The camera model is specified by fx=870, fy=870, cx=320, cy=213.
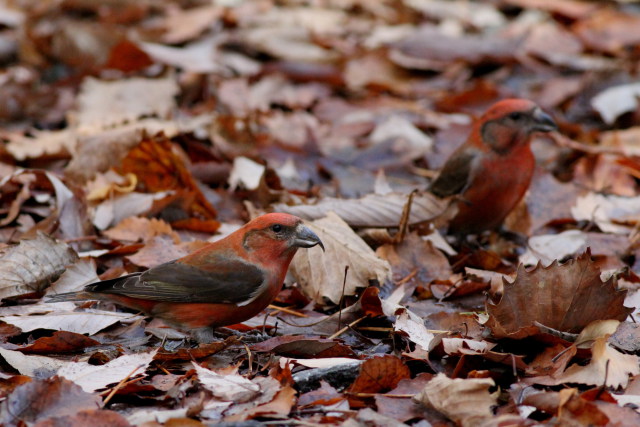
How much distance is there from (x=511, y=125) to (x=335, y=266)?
2091mm

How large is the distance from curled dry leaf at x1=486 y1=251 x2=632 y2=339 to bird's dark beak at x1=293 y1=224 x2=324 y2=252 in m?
0.90

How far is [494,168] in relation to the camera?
225 inches

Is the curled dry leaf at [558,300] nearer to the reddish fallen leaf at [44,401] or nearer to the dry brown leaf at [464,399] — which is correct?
the dry brown leaf at [464,399]

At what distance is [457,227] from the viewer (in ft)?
18.9

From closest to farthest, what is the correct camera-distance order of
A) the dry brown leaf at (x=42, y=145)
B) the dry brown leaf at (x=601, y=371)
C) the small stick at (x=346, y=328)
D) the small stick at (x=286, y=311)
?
the dry brown leaf at (x=601, y=371) → the small stick at (x=346, y=328) → the small stick at (x=286, y=311) → the dry brown leaf at (x=42, y=145)

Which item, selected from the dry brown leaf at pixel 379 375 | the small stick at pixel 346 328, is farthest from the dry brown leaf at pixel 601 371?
the small stick at pixel 346 328

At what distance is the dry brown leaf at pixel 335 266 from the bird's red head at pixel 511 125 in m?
1.68

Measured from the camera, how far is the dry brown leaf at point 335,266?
4.22 metres

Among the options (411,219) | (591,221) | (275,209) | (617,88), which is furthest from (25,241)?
(617,88)

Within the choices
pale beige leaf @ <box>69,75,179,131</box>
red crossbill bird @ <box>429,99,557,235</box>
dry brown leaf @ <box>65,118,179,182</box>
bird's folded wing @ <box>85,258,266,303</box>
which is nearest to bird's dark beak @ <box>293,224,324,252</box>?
bird's folded wing @ <box>85,258,266,303</box>

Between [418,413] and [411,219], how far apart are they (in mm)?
2038

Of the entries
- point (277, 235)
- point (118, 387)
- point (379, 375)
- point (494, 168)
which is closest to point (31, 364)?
point (118, 387)

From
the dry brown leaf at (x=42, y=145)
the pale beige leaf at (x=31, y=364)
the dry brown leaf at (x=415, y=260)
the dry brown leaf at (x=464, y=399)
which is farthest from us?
the dry brown leaf at (x=42, y=145)

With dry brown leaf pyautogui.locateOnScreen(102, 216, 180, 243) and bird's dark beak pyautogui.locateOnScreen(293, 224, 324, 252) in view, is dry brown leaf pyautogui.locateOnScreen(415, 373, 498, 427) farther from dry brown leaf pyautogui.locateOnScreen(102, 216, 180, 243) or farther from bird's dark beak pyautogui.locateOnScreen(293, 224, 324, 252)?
→ dry brown leaf pyautogui.locateOnScreen(102, 216, 180, 243)
